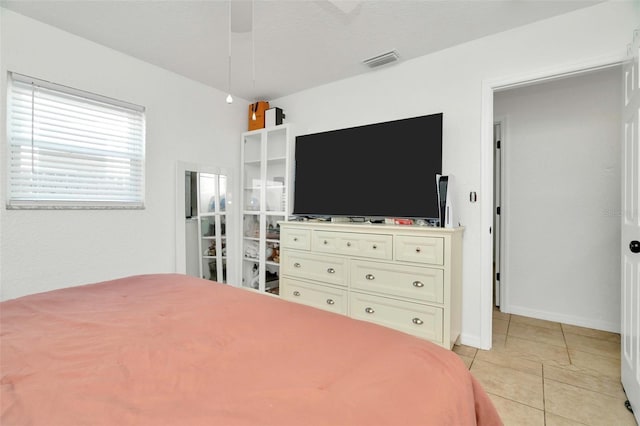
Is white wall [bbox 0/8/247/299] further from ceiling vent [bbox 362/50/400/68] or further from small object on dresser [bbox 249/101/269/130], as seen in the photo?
ceiling vent [bbox 362/50/400/68]

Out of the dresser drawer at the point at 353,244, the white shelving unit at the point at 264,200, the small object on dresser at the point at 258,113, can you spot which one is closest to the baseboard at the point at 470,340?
the dresser drawer at the point at 353,244

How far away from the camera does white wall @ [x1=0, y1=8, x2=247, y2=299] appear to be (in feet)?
7.02

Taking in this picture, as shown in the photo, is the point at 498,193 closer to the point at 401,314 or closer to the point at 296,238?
the point at 401,314

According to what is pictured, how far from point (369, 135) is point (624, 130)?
69.1 inches

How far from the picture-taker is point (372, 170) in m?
2.77

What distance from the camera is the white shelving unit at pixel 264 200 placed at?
3531 mm

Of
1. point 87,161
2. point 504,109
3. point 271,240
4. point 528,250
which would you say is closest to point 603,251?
point 528,250

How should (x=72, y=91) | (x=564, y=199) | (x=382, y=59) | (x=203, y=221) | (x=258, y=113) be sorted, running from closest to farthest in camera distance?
(x=72, y=91) → (x=382, y=59) → (x=564, y=199) → (x=203, y=221) → (x=258, y=113)

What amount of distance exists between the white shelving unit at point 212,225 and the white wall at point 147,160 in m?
0.26

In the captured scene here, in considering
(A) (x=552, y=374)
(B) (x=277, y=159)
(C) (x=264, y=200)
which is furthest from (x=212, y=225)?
(A) (x=552, y=374)

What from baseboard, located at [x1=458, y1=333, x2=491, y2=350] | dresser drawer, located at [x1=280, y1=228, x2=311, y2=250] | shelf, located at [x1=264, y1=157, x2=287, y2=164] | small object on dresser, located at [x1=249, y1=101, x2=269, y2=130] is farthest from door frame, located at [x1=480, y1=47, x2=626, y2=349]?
small object on dresser, located at [x1=249, y1=101, x2=269, y2=130]

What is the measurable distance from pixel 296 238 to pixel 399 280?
1120mm

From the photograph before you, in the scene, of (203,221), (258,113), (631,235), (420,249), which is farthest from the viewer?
(258,113)

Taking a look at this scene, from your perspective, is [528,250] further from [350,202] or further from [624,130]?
[350,202]
